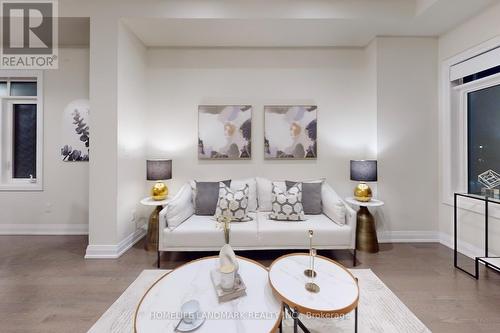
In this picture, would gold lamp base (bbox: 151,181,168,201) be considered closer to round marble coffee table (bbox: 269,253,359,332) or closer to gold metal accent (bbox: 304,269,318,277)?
round marble coffee table (bbox: 269,253,359,332)

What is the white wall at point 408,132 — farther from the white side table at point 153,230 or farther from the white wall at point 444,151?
the white side table at point 153,230

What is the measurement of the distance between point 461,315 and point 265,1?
368cm

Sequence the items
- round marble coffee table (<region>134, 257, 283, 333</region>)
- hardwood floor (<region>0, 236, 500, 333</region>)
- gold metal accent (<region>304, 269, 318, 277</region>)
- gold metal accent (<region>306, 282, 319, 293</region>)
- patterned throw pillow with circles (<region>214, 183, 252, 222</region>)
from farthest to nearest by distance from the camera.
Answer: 1. patterned throw pillow with circles (<region>214, 183, 252, 222</region>)
2. hardwood floor (<region>0, 236, 500, 333</region>)
3. gold metal accent (<region>304, 269, 318, 277</region>)
4. gold metal accent (<region>306, 282, 319, 293</region>)
5. round marble coffee table (<region>134, 257, 283, 333</region>)

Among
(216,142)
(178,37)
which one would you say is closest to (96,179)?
(216,142)

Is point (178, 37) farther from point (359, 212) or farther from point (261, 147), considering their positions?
point (359, 212)

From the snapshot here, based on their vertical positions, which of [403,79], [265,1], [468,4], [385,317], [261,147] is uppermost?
[265,1]

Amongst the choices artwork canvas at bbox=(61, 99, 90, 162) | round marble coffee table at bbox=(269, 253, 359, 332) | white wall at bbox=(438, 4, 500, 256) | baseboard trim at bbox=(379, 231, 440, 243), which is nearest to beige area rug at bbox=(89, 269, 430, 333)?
round marble coffee table at bbox=(269, 253, 359, 332)

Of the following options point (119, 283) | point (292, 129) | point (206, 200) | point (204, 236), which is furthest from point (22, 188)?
point (292, 129)

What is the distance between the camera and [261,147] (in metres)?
3.73

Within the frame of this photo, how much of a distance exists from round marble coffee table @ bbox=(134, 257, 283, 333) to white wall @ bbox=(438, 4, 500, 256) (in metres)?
2.85

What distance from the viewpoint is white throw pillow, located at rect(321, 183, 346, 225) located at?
9.32 feet

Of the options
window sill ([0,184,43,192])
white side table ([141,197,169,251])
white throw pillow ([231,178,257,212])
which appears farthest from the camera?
window sill ([0,184,43,192])

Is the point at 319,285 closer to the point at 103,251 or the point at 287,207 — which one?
the point at 287,207

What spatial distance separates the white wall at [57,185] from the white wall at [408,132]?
14.7 feet
